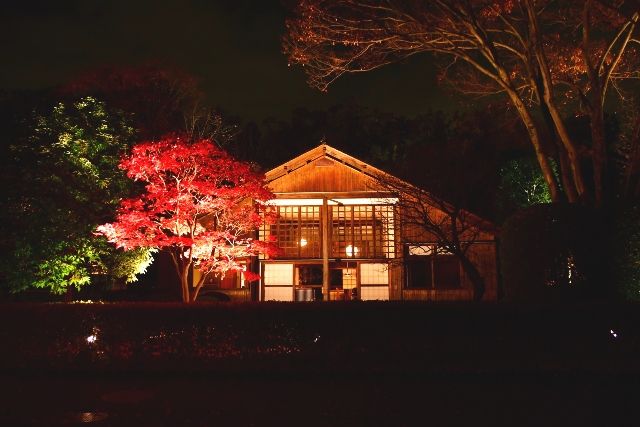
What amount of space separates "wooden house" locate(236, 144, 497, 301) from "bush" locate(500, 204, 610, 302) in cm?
891

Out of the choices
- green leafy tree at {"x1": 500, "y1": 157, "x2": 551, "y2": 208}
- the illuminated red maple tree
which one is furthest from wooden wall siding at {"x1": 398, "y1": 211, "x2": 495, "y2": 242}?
the illuminated red maple tree

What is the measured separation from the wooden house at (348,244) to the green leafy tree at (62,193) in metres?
6.90

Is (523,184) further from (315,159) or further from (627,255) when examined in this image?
(627,255)

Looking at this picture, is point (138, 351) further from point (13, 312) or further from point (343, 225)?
point (343, 225)

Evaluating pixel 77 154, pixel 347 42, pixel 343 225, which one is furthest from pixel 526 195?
pixel 77 154

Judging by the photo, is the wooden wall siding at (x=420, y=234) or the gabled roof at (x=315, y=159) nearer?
the wooden wall siding at (x=420, y=234)

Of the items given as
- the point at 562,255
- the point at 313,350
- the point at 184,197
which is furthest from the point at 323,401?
the point at 184,197

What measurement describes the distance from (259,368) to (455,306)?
4.25m

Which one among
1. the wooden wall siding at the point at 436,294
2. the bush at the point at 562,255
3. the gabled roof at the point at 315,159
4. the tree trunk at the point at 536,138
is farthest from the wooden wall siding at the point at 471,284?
the bush at the point at 562,255

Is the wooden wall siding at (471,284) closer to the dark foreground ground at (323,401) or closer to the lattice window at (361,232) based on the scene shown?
the lattice window at (361,232)

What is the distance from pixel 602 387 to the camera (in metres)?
10.1

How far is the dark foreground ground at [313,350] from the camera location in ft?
34.4

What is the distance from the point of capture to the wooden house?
2298cm

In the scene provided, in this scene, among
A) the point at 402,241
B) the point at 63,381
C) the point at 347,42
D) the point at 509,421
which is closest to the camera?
the point at 509,421
